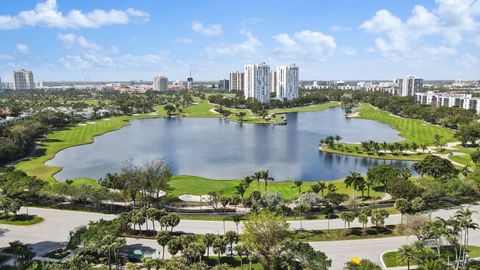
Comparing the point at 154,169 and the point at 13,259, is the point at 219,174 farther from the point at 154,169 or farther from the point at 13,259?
the point at 13,259

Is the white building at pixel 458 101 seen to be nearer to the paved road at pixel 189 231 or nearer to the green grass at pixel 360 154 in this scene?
the green grass at pixel 360 154

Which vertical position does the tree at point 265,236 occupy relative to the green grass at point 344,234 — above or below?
above

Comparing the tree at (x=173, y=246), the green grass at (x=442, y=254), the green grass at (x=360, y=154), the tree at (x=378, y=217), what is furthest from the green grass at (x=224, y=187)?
the green grass at (x=360, y=154)

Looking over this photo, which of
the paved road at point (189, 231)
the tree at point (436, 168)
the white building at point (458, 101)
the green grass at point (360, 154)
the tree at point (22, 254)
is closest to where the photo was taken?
the tree at point (22, 254)

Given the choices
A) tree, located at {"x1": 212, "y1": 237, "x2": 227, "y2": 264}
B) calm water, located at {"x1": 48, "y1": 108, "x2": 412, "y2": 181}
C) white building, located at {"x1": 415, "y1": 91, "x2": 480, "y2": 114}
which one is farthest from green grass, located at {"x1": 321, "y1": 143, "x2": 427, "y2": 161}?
white building, located at {"x1": 415, "y1": 91, "x2": 480, "y2": 114}

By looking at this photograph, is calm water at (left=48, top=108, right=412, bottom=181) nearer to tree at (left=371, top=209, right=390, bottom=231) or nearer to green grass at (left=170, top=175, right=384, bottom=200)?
green grass at (left=170, top=175, right=384, bottom=200)

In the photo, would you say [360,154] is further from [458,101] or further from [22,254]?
[458,101]

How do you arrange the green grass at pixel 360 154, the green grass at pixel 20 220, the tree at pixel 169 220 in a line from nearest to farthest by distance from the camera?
the tree at pixel 169 220 → the green grass at pixel 20 220 → the green grass at pixel 360 154
